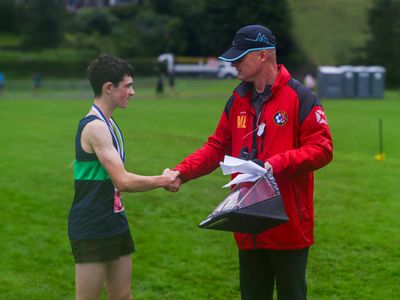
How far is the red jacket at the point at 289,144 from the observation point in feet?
14.5

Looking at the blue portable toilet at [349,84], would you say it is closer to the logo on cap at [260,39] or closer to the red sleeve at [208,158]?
the red sleeve at [208,158]

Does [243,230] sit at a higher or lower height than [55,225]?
higher

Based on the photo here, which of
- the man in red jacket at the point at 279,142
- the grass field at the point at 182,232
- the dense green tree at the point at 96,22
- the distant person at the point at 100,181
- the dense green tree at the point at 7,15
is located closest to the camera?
the man in red jacket at the point at 279,142

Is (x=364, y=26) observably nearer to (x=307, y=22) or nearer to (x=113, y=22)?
(x=307, y=22)

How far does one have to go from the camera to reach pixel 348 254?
323 inches

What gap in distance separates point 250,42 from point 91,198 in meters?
1.53

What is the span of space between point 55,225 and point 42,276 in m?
2.11

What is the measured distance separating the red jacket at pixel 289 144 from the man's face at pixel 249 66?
12 centimetres

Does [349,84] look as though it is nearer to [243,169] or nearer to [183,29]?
[183,29]

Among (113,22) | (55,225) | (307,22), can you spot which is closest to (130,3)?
(113,22)

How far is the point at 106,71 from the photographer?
4.65 m

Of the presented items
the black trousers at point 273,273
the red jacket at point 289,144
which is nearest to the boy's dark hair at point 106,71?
the red jacket at point 289,144

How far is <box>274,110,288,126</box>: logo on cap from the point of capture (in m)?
4.52

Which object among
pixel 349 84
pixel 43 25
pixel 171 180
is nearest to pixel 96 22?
pixel 43 25
